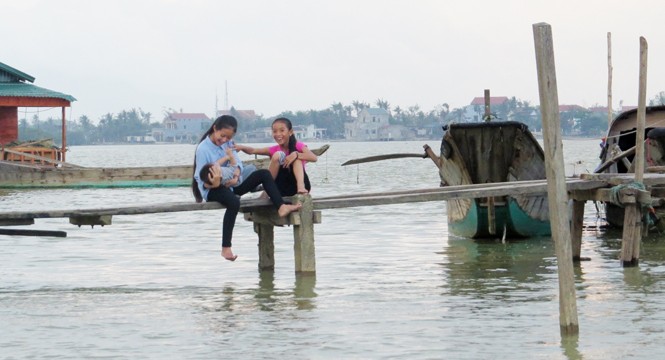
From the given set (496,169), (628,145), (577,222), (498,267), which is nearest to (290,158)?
(498,267)

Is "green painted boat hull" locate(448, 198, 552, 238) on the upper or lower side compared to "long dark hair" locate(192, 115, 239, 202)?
lower

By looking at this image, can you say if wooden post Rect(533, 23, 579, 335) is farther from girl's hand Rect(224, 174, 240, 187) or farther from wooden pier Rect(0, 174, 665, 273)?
girl's hand Rect(224, 174, 240, 187)

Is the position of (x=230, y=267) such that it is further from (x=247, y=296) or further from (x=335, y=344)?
(x=335, y=344)

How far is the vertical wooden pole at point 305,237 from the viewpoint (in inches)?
483

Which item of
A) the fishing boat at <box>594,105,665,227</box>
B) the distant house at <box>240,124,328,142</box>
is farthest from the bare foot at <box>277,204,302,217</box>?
the distant house at <box>240,124,328,142</box>

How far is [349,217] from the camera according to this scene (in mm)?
23781

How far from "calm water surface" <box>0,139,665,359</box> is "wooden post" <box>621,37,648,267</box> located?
0.61 ft

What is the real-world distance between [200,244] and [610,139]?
652cm

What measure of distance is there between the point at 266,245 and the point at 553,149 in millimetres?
5742

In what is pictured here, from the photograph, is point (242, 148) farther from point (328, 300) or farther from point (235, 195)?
point (328, 300)

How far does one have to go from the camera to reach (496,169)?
17.2 m

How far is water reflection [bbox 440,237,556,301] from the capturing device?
12250 mm

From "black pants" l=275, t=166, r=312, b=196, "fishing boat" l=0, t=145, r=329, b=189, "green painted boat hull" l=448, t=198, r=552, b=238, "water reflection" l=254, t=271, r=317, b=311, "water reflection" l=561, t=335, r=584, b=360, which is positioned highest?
"black pants" l=275, t=166, r=312, b=196

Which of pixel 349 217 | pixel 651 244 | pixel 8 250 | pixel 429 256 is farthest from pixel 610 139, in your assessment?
pixel 8 250
